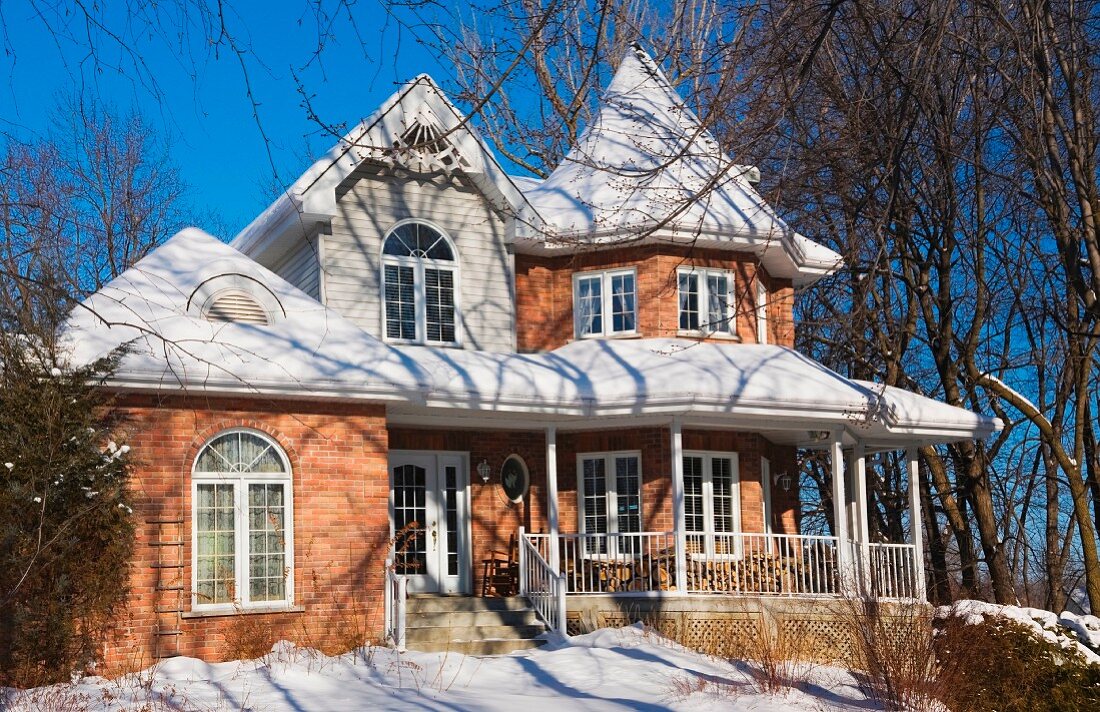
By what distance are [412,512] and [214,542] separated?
12.3 feet

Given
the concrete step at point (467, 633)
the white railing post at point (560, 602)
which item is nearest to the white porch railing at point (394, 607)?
the concrete step at point (467, 633)

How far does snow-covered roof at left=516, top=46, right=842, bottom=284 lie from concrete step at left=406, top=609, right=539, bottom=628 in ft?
16.8

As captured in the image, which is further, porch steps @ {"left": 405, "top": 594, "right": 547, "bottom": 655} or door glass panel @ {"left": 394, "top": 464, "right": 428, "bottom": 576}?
door glass panel @ {"left": 394, "top": 464, "right": 428, "bottom": 576}

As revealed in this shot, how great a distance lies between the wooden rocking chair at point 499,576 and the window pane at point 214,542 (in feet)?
14.1

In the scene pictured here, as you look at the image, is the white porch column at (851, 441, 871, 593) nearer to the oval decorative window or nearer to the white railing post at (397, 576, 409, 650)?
the oval decorative window

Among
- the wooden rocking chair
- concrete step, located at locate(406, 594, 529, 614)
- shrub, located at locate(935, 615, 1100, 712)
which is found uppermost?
the wooden rocking chair

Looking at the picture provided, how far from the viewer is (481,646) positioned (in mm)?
15180

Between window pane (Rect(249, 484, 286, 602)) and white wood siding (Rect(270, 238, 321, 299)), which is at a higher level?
white wood siding (Rect(270, 238, 321, 299))

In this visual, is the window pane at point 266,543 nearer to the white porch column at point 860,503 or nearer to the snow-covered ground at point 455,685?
the snow-covered ground at point 455,685

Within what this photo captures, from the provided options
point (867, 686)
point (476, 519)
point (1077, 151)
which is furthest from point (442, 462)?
point (1077, 151)

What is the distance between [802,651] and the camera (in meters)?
14.4

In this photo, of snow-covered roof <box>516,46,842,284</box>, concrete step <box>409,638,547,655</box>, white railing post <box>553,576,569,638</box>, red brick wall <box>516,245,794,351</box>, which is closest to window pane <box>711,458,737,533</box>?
red brick wall <box>516,245,794,351</box>

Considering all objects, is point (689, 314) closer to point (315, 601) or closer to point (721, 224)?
point (721, 224)

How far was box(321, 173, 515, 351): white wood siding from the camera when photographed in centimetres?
1761
